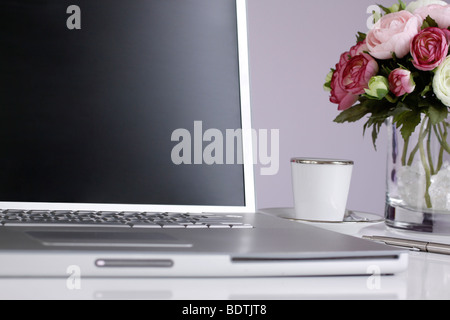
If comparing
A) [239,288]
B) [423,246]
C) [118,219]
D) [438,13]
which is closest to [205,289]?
[239,288]

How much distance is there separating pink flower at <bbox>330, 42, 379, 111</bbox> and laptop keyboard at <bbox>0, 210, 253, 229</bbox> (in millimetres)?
338

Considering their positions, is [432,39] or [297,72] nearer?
[432,39]

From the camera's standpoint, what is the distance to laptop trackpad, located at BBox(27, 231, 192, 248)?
0.50m

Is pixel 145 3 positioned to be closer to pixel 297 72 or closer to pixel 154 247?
pixel 154 247

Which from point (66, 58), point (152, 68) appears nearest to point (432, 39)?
point (152, 68)

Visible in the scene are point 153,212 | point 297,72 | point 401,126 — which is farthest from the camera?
point 297,72

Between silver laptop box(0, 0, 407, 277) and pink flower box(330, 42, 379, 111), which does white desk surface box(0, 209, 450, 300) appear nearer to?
silver laptop box(0, 0, 407, 277)

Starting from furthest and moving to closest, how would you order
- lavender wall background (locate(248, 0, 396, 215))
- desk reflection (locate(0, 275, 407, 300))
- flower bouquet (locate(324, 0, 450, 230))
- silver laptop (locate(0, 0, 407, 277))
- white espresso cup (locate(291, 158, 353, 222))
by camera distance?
lavender wall background (locate(248, 0, 396, 215))
white espresso cup (locate(291, 158, 353, 222))
flower bouquet (locate(324, 0, 450, 230))
silver laptop (locate(0, 0, 407, 277))
desk reflection (locate(0, 275, 407, 300))

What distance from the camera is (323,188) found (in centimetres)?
100

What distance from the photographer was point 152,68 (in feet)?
2.78

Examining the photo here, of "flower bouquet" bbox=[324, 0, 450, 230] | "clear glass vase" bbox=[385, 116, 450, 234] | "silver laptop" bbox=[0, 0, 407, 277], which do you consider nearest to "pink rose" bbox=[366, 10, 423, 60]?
"flower bouquet" bbox=[324, 0, 450, 230]

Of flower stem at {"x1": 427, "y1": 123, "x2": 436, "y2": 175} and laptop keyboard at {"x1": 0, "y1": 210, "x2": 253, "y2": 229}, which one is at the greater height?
flower stem at {"x1": 427, "y1": 123, "x2": 436, "y2": 175}
